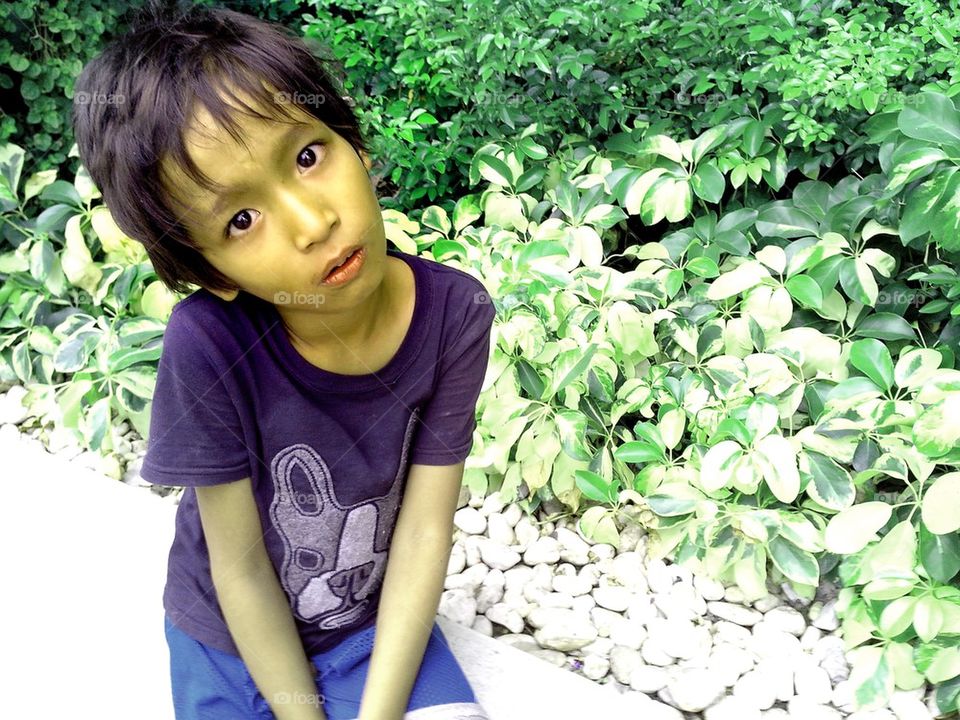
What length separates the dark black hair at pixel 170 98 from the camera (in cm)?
111

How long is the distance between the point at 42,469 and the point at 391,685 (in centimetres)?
133

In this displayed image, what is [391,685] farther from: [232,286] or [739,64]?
[739,64]

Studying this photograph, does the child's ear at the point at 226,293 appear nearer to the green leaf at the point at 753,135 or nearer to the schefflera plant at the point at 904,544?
the schefflera plant at the point at 904,544

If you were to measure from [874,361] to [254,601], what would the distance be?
3.97 feet

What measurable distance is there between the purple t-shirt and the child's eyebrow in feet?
0.67

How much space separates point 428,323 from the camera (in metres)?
1.38

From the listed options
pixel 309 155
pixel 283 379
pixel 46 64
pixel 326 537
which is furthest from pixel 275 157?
pixel 46 64

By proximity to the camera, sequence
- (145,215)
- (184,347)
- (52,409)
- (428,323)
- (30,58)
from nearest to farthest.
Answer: (145,215)
(184,347)
(428,323)
(52,409)
(30,58)

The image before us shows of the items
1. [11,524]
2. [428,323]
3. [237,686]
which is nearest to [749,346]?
[428,323]

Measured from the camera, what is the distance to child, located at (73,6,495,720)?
3.69 feet

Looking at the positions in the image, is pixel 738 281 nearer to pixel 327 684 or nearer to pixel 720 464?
pixel 720 464

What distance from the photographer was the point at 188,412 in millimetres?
1260

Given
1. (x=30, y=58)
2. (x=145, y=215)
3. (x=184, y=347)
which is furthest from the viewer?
(x=30, y=58)

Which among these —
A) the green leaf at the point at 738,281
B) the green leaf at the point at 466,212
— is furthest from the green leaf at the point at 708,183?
the green leaf at the point at 466,212
